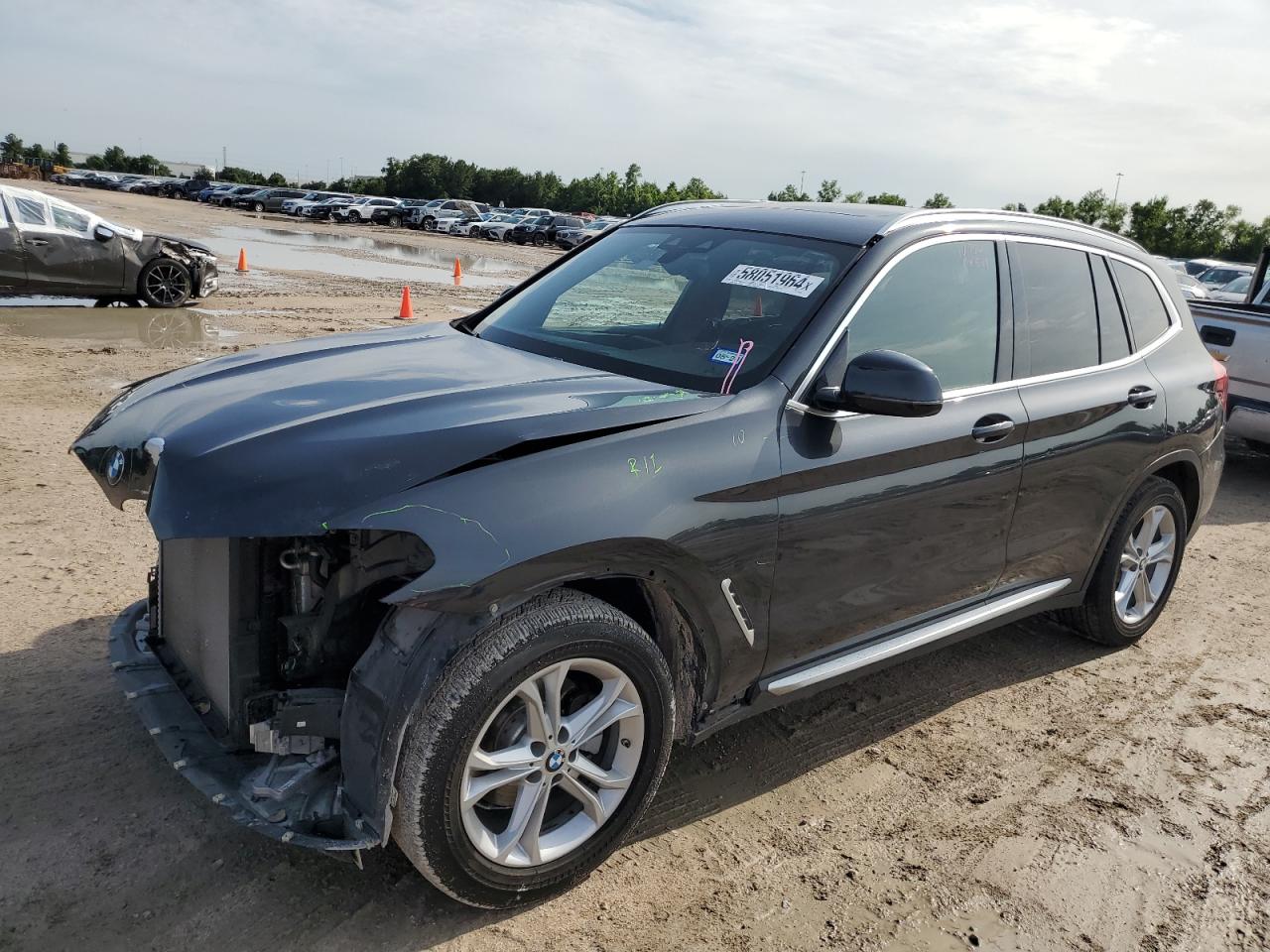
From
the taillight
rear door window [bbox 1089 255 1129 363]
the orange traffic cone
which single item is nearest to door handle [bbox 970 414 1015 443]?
rear door window [bbox 1089 255 1129 363]

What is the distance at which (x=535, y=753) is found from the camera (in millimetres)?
2771

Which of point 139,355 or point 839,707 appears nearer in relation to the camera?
point 839,707

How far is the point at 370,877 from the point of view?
2.92 metres

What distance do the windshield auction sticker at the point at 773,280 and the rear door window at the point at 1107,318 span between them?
1695 mm

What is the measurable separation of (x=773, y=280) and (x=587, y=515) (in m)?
1.36

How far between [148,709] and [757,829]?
6.22 ft

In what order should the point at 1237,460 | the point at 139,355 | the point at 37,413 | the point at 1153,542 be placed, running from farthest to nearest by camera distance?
the point at 139,355
the point at 1237,460
the point at 37,413
the point at 1153,542

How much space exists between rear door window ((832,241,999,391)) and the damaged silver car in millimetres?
12596

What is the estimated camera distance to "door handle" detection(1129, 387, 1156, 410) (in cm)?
446

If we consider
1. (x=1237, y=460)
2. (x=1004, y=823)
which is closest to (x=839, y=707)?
(x=1004, y=823)

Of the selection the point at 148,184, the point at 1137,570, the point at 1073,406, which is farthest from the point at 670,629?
the point at 148,184

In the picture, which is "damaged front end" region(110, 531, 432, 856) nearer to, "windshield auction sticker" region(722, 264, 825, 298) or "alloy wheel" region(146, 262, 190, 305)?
"windshield auction sticker" region(722, 264, 825, 298)

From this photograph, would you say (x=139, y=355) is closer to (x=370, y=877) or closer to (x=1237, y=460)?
(x=370, y=877)

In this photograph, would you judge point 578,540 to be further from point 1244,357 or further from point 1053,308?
point 1244,357
